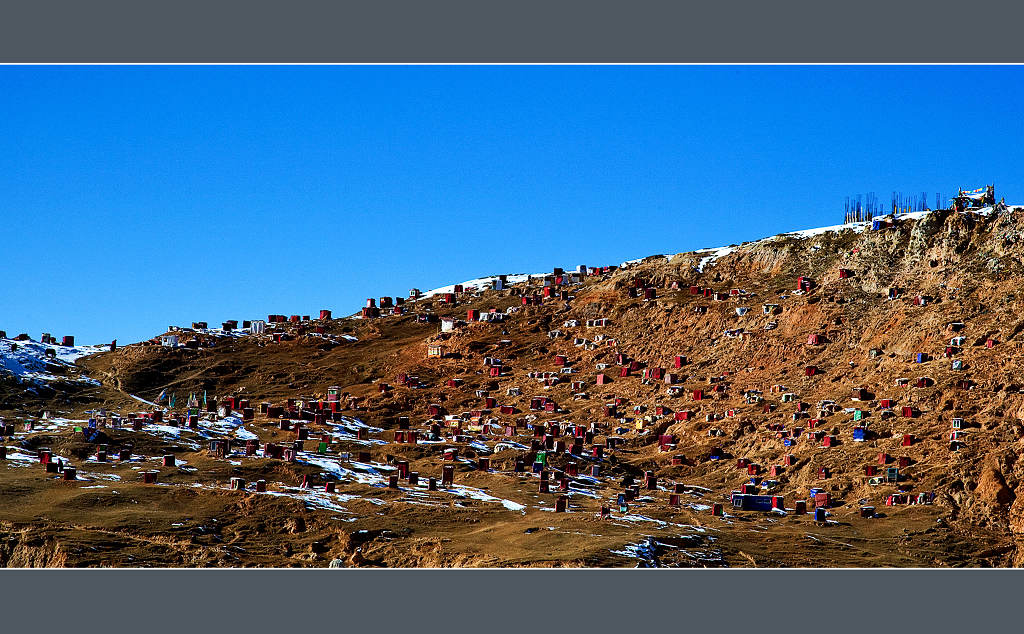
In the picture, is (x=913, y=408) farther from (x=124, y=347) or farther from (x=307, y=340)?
(x=124, y=347)

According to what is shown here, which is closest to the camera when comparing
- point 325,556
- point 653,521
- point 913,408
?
point 325,556

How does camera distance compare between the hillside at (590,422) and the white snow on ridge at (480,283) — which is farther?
the white snow on ridge at (480,283)

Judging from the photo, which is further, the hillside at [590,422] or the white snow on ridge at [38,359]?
the white snow on ridge at [38,359]

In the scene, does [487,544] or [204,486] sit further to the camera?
[204,486]

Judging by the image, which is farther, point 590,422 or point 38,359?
point 38,359

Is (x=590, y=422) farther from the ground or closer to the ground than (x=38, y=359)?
closer to the ground

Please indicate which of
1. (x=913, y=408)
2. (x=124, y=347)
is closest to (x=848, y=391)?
(x=913, y=408)

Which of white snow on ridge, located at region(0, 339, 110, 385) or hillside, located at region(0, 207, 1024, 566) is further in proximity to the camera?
white snow on ridge, located at region(0, 339, 110, 385)

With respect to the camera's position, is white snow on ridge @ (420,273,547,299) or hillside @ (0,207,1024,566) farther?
white snow on ridge @ (420,273,547,299)
